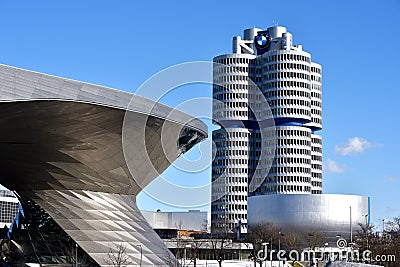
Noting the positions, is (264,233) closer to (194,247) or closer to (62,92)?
(194,247)

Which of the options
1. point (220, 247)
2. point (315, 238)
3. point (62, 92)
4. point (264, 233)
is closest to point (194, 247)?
point (220, 247)

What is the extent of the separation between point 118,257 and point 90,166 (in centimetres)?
511

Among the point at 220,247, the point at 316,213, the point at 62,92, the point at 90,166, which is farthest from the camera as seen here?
the point at 316,213

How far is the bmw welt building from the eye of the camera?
30.6 meters

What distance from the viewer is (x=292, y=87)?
447 ft

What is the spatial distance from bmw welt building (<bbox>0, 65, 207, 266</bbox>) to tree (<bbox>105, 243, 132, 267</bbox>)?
0.24ft

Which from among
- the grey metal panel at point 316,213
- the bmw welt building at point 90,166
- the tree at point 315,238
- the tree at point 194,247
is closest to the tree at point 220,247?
the tree at point 194,247

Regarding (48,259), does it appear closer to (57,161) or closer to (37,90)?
(57,161)

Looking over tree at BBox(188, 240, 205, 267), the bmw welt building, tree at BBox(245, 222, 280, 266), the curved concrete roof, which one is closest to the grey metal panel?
tree at BBox(245, 222, 280, 266)

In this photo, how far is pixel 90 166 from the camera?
36.0 m

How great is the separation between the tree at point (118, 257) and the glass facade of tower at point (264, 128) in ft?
318

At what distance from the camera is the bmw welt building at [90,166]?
3058 cm

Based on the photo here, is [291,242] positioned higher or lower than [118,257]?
lower

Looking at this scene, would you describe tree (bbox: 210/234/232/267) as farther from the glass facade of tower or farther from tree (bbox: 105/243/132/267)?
the glass facade of tower
